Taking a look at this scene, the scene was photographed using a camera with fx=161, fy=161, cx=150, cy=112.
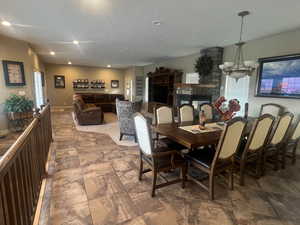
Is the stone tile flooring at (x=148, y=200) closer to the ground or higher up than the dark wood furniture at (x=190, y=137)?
closer to the ground

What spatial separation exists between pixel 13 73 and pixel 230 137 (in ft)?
19.1

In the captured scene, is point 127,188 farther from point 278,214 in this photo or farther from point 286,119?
point 286,119

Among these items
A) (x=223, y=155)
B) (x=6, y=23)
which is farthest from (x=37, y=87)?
(x=223, y=155)

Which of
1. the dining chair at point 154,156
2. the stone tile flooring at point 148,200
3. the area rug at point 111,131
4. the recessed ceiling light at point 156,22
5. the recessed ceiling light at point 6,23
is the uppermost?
the recessed ceiling light at point 6,23

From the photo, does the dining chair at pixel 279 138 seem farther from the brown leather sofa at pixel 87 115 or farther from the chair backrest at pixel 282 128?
the brown leather sofa at pixel 87 115

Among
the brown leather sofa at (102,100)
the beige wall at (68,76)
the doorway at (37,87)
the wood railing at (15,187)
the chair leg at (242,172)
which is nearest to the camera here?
the wood railing at (15,187)

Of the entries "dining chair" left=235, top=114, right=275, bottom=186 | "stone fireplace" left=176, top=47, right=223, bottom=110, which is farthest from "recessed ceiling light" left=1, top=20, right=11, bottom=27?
"dining chair" left=235, top=114, right=275, bottom=186

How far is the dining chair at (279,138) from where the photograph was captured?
8.30 feet

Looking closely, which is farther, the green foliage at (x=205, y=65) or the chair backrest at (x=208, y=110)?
the green foliage at (x=205, y=65)

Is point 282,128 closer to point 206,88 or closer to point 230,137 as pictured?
point 230,137

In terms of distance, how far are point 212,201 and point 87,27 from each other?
405 centimetres

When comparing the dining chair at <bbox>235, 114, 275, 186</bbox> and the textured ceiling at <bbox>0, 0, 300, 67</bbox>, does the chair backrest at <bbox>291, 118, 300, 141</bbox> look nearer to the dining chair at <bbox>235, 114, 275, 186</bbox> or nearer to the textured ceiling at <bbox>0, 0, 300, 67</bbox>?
the dining chair at <bbox>235, 114, 275, 186</bbox>

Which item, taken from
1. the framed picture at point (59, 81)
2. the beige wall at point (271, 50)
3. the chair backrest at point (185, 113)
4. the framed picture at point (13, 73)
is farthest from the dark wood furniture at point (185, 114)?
the framed picture at point (59, 81)

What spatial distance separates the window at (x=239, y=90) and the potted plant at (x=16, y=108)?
19.8ft
